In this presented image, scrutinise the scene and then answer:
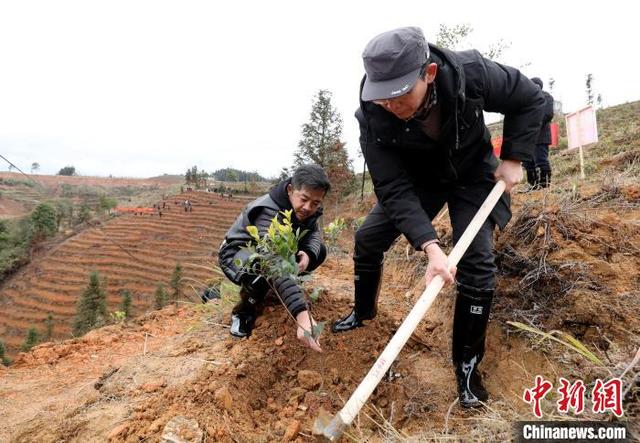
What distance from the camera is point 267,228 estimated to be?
237 cm

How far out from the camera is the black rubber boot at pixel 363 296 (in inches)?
94.9

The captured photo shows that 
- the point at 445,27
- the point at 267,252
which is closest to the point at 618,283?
the point at 267,252

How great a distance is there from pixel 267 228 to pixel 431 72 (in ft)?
4.08

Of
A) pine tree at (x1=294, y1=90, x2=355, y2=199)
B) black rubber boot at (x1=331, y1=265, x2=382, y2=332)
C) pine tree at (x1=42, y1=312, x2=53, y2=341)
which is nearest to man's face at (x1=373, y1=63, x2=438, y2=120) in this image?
black rubber boot at (x1=331, y1=265, x2=382, y2=332)

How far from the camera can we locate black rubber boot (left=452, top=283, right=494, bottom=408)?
188cm

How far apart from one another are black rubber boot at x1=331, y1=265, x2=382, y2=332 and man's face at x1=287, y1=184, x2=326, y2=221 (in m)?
0.49

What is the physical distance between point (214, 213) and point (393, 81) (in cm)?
4772

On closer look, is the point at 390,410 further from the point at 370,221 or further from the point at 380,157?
the point at 380,157

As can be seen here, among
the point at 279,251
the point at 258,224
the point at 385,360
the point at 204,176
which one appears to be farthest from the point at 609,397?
the point at 204,176

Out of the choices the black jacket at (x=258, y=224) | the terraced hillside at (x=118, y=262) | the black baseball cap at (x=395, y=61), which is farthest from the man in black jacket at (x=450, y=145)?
the terraced hillside at (x=118, y=262)

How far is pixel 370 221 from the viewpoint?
2.33 metres

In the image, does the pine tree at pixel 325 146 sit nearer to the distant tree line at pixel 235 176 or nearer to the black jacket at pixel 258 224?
the black jacket at pixel 258 224

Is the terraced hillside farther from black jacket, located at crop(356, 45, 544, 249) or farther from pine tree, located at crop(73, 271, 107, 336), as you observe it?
black jacket, located at crop(356, 45, 544, 249)

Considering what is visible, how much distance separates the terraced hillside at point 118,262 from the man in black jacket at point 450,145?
33226 millimetres
